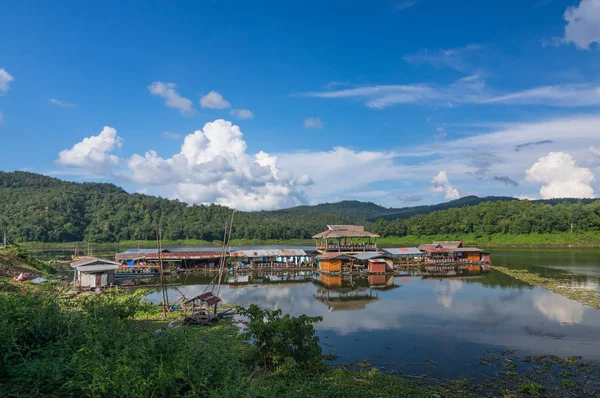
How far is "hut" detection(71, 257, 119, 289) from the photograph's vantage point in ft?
99.1

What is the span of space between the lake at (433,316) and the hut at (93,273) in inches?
248

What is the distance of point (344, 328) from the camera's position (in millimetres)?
19078

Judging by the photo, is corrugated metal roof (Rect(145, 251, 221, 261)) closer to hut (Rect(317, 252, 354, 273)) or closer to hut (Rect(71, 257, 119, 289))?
hut (Rect(71, 257, 119, 289))

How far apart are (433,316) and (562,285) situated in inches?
600

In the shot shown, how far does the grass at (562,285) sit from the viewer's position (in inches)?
959

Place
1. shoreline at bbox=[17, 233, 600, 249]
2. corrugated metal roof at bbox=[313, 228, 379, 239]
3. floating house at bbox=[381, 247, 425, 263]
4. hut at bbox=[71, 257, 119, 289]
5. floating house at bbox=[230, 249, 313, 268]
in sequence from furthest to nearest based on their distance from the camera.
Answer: shoreline at bbox=[17, 233, 600, 249] → floating house at bbox=[381, 247, 425, 263] → corrugated metal roof at bbox=[313, 228, 379, 239] → floating house at bbox=[230, 249, 313, 268] → hut at bbox=[71, 257, 119, 289]

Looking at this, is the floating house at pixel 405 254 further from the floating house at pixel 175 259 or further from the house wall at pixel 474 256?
the floating house at pixel 175 259

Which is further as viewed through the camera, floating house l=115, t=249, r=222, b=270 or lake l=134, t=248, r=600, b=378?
floating house l=115, t=249, r=222, b=270

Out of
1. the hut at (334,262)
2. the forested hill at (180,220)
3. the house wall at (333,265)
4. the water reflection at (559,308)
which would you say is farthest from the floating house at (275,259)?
the forested hill at (180,220)

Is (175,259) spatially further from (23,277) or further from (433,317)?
(433,317)

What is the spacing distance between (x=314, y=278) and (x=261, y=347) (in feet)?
81.9

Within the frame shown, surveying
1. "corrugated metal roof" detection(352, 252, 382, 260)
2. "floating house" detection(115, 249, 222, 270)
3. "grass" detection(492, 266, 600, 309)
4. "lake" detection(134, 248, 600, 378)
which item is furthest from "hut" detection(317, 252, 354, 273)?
"grass" detection(492, 266, 600, 309)

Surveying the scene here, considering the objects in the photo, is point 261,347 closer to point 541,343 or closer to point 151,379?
point 151,379

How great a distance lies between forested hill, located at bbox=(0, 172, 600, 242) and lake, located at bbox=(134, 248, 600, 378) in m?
50.1
